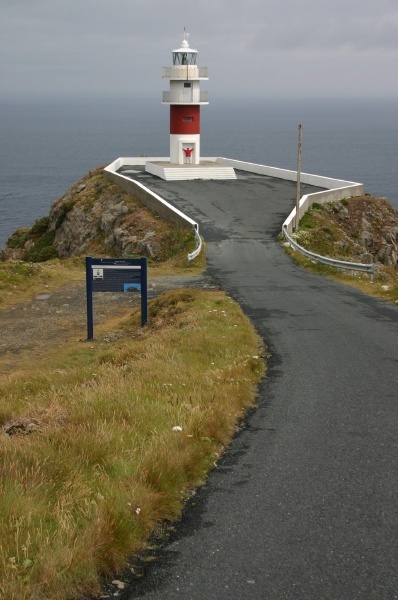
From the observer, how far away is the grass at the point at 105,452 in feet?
17.4

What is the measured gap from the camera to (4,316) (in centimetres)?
2142

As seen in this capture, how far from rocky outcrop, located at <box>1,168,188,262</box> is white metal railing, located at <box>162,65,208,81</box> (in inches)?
333

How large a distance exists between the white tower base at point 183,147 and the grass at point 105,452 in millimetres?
43007

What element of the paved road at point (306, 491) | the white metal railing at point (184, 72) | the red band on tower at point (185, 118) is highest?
the white metal railing at point (184, 72)

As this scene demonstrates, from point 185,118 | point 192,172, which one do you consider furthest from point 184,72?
point 192,172

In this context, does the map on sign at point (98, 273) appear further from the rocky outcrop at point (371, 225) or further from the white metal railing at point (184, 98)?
the white metal railing at point (184, 98)

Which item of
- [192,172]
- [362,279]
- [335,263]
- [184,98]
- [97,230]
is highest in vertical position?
[184,98]

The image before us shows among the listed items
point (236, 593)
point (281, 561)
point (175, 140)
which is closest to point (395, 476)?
point (281, 561)

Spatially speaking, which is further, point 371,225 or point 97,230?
point 97,230

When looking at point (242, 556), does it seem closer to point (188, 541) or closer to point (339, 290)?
point (188, 541)

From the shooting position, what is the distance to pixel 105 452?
23.6ft

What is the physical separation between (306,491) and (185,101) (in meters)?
49.9

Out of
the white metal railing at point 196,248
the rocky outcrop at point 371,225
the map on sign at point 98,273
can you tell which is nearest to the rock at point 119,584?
the map on sign at point 98,273

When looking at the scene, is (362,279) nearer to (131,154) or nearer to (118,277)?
(118,277)
